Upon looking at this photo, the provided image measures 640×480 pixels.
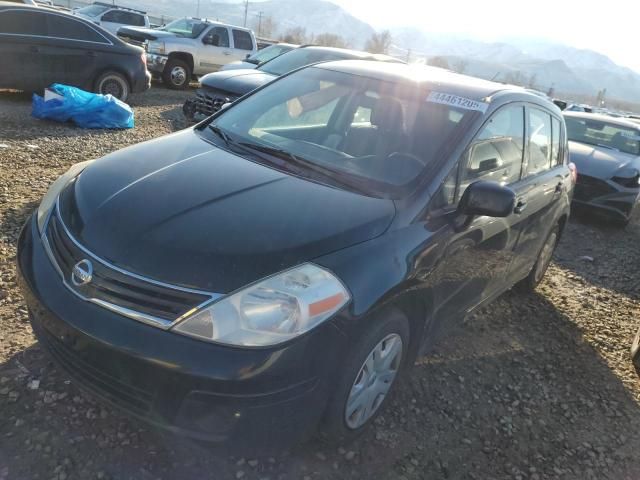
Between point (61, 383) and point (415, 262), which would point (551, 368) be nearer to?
point (415, 262)

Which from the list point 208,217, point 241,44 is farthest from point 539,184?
point 241,44

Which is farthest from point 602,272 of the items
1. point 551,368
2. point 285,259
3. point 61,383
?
point 61,383

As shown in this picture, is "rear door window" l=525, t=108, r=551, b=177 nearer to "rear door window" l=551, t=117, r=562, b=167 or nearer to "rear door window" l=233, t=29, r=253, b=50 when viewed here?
"rear door window" l=551, t=117, r=562, b=167

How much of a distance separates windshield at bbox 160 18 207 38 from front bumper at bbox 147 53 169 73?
139 centimetres

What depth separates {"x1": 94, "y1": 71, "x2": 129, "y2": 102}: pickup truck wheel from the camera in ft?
30.6

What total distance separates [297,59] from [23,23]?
448cm

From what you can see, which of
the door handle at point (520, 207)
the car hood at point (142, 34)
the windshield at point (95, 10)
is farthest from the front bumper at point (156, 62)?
the door handle at point (520, 207)

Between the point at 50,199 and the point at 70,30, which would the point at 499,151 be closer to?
the point at 50,199

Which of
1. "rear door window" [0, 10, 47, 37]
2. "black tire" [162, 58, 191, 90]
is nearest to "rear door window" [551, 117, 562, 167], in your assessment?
"rear door window" [0, 10, 47, 37]

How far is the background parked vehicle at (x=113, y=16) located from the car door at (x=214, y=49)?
12.7 feet

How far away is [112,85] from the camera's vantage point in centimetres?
956

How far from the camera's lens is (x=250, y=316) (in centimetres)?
193

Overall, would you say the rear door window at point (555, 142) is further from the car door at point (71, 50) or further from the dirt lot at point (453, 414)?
the car door at point (71, 50)

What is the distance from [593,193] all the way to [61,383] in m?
7.22
